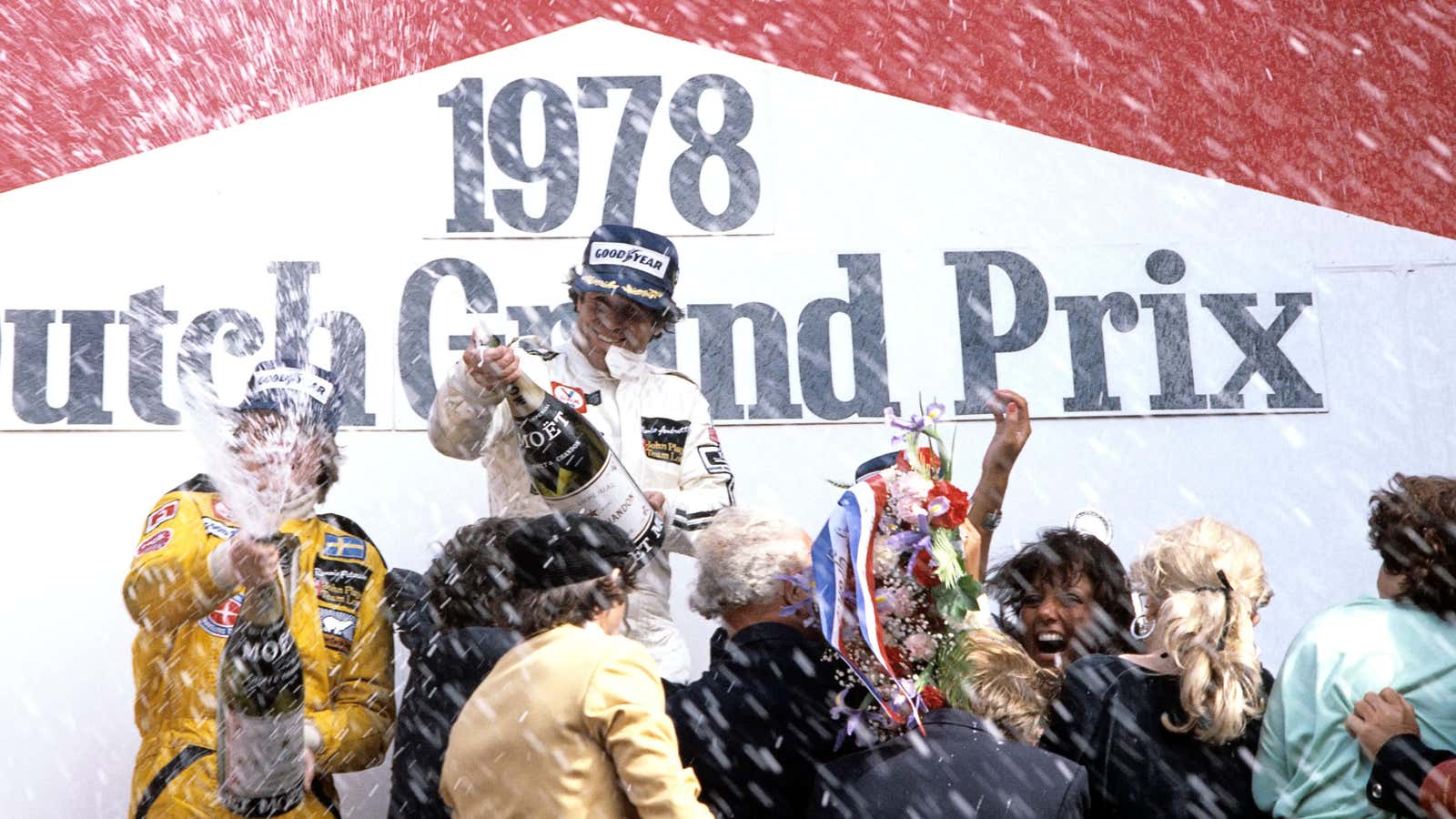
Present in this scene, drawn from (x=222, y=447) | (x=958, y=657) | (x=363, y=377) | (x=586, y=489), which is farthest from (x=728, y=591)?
(x=363, y=377)

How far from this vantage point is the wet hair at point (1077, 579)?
3.53m

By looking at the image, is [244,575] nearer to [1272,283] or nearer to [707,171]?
[707,171]

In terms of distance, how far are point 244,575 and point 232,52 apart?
7.08 feet

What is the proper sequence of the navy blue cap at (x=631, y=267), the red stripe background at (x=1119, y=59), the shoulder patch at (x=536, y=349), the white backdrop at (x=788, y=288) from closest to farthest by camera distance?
the navy blue cap at (x=631, y=267)
the shoulder patch at (x=536, y=349)
the white backdrop at (x=788, y=288)
the red stripe background at (x=1119, y=59)

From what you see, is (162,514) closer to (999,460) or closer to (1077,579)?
(999,460)

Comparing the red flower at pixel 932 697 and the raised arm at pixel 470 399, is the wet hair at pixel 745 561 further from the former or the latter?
the raised arm at pixel 470 399

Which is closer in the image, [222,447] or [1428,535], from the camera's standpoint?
[1428,535]

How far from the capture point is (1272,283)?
4594mm

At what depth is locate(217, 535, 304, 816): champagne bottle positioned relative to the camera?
2740mm

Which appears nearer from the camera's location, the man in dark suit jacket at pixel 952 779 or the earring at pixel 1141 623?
the man in dark suit jacket at pixel 952 779

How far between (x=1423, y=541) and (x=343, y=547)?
82.9 inches

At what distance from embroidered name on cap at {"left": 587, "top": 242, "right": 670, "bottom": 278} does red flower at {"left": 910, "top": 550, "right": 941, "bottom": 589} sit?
1.25m

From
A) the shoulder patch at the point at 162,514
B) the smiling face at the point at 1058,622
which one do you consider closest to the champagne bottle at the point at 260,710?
the shoulder patch at the point at 162,514

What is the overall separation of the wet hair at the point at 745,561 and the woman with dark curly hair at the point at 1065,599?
31.1 inches
